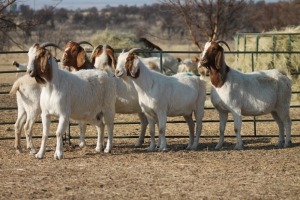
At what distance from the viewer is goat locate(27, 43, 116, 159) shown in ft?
43.5

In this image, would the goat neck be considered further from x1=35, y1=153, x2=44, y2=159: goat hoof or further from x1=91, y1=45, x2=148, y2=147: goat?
x1=35, y1=153, x2=44, y2=159: goat hoof

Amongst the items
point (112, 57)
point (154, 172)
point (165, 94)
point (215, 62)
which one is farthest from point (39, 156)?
point (215, 62)

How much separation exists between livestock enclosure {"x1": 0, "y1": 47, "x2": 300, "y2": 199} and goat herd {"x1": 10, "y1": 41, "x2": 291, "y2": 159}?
0.50 meters

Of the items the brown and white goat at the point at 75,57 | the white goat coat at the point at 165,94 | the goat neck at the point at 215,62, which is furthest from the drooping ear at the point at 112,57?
the goat neck at the point at 215,62

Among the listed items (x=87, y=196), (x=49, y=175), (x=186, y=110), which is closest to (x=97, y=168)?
(x=49, y=175)

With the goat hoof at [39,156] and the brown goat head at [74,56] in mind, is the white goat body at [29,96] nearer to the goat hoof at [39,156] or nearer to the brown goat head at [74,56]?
the goat hoof at [39,156]

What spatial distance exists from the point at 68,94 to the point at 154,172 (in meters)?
2.40

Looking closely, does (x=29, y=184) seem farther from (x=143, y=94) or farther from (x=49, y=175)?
(x=143, y=94)

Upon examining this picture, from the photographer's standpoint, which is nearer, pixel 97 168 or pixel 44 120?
pixel 97 168

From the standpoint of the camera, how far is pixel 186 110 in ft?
49.0

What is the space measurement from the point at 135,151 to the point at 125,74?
4.74 feet

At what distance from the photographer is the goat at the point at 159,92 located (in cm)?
1441

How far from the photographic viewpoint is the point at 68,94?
44.2 feet

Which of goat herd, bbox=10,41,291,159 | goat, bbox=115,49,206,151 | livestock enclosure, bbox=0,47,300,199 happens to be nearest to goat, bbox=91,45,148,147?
goat herd, bbox=10,41,291,159
